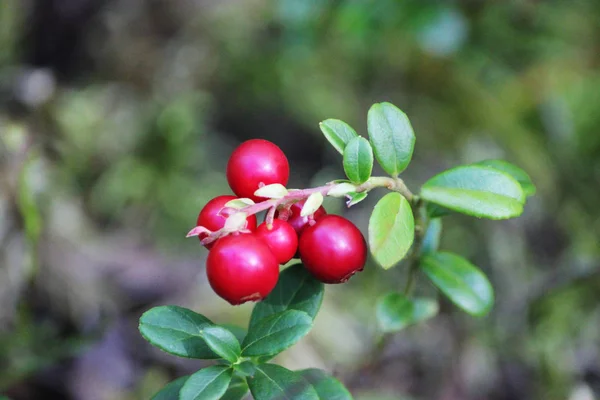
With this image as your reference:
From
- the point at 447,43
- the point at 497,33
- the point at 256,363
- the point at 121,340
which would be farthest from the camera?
the point at 497,33

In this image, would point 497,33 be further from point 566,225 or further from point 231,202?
point 231,202

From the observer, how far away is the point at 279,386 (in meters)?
1.20

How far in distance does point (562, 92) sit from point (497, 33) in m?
0.58

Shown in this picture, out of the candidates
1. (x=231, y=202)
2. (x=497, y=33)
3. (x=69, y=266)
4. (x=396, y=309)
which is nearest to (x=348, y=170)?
(x=231, y=202)

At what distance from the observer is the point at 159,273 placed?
2863mm

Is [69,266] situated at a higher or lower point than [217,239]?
lower

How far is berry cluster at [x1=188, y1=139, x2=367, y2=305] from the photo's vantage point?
108cm

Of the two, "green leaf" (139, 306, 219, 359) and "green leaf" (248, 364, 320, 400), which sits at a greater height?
"green leaf" (139, 306, 219, 359)

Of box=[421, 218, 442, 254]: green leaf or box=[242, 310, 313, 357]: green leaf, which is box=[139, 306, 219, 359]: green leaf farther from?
box=[421, 218, 442, 254]: green leaf

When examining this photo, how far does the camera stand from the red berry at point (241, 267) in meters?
1.06

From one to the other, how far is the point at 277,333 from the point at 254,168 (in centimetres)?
38

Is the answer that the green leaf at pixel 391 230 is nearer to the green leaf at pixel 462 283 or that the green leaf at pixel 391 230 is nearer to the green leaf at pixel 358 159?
the green leaf at pixel 358 159

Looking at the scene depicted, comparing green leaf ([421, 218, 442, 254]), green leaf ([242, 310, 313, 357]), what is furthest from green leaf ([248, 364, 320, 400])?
green leaf ([421, 218, 442, 254])

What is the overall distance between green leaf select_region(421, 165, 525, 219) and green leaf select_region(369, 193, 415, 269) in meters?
0.09
